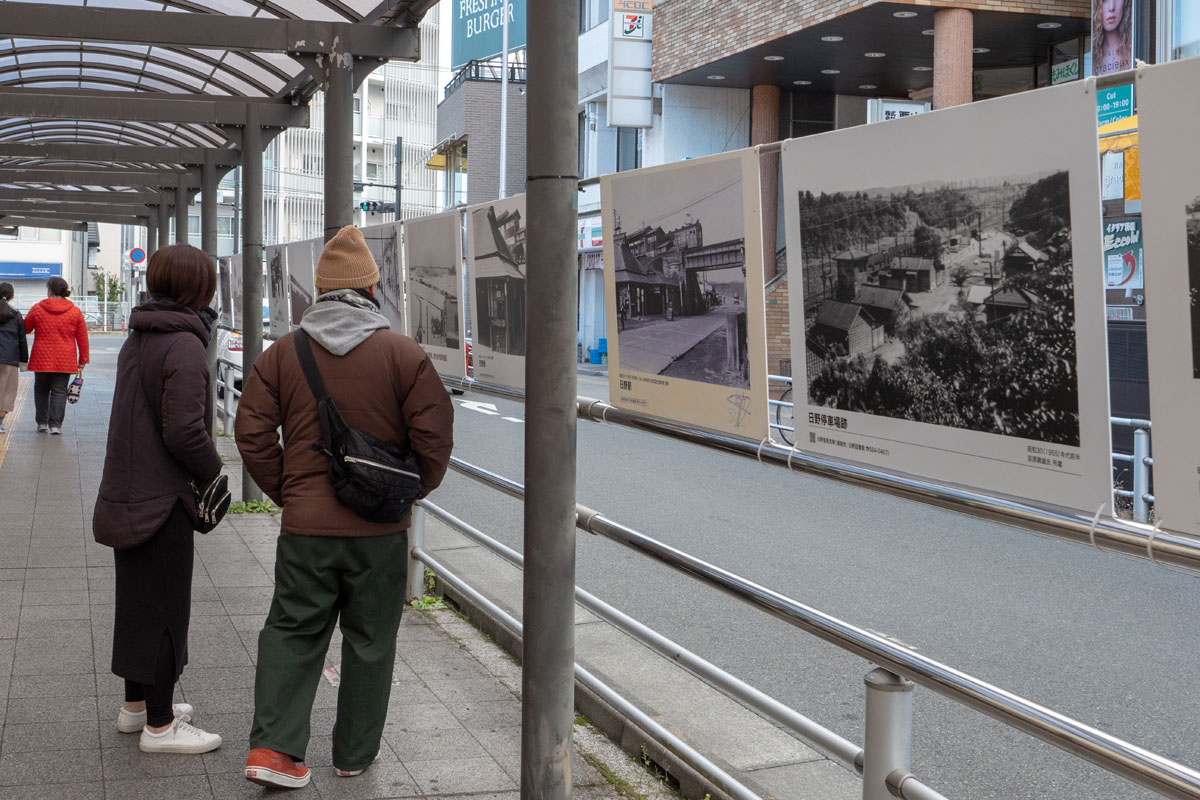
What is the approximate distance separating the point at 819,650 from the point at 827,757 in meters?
2.19

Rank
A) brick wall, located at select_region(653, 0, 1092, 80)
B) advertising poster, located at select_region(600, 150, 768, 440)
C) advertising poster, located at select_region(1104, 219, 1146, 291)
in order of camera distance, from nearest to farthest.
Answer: advertising poster, located at select_region(600, 150, 768, 440), advertising poster, located at select_region(1104, 219, 1146, 291), brick wall, located at select_region(653, 0, 1092, 80)

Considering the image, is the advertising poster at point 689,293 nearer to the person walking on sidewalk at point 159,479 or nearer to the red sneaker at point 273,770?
the person walking on sidewalk at point 159,479

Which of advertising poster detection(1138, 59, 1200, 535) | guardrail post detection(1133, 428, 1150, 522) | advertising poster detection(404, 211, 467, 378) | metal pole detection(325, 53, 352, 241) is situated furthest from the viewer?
guardrail post detection(1133, 428, 1150, 522)

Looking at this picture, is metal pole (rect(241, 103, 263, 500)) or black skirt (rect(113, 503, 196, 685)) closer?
black skirt (rect(113, 503, 196, 685))

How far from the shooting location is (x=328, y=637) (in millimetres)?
4094

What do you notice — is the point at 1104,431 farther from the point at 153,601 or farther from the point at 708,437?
the point at 153,601

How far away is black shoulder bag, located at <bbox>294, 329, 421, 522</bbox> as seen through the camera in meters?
3.79

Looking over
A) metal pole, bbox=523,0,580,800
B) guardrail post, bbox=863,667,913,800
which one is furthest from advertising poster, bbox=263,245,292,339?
guardrail post, bbox=863,667,913,800

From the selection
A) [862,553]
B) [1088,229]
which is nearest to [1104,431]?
[1088,229]

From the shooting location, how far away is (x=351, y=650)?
4.04 m

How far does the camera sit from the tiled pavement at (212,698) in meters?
3.96

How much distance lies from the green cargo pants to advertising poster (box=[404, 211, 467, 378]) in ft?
5.98

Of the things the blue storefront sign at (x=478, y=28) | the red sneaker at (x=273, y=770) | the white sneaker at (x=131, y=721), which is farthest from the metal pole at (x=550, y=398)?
the blue storefront sign at (x=478, y=28)

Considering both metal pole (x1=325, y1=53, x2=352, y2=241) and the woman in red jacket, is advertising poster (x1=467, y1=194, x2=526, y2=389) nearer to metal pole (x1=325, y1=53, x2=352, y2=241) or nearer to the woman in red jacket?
metal pole (x1=325, y1=53, x2=352, y2=241)
